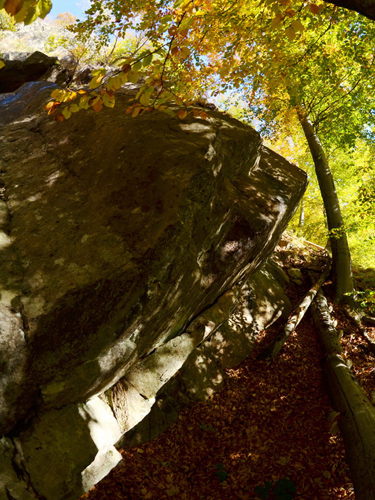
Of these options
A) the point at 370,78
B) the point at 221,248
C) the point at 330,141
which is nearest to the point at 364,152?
the point at 330,141

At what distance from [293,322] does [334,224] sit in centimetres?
447

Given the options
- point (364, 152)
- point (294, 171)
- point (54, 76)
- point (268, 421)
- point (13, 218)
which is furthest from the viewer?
point (364, 152)

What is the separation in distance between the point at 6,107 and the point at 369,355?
12530 mm

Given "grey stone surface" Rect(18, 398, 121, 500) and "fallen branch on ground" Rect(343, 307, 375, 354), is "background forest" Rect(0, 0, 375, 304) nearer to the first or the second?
"fallen branch on ground" Rect(343, 307, 375, 354)

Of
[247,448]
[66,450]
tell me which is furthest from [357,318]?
[66,450]

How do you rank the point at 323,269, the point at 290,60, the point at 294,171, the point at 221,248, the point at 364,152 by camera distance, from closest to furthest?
the point at 221,248
the point at 294,171
the point at 290,60
the point at 323,269
the point at 364,152

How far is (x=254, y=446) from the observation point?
630 cm

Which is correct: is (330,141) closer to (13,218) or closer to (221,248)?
(221,248)

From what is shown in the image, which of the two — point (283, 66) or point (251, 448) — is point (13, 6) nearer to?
point (251, 448)

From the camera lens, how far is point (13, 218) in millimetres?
4367

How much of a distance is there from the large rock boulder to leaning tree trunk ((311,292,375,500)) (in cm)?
318

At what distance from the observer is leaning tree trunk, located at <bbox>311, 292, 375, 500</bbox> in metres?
4.74

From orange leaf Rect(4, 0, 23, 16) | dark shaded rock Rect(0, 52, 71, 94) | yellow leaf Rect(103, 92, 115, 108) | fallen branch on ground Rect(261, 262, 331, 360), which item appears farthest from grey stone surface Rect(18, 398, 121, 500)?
dark shaded rock Rect(0, 52, 71, 94)

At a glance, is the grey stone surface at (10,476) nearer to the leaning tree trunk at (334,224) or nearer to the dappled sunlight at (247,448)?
the dappled sunlight at (247,448)
